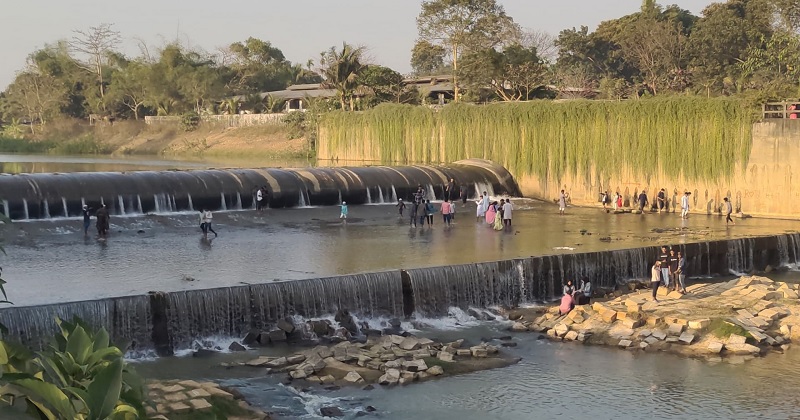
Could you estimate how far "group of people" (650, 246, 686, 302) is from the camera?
1944cm

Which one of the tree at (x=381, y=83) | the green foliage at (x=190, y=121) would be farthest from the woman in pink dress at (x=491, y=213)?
the green foliage at (x=190, y=121)

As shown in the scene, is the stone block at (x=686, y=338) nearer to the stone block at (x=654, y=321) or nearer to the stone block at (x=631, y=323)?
the stone block at (x=654, y=321)

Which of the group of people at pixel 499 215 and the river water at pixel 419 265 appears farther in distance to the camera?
the group of people at pixel 499 215

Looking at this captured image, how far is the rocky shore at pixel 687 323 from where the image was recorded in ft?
54.0

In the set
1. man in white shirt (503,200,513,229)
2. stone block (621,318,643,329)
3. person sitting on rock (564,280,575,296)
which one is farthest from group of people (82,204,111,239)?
stone block (621,318,643,329)

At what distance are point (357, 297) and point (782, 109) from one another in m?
18.9

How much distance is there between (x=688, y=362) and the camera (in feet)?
51.6

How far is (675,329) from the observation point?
670 inches

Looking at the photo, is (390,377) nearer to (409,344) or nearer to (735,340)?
(409,344)

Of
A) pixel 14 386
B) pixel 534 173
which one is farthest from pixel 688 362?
pixel 534 173

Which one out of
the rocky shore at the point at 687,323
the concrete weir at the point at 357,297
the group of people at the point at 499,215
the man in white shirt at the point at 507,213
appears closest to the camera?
the concrete weir at the point at 357,297

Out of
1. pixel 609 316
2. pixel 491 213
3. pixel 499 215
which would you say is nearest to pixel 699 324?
pixel 609 316

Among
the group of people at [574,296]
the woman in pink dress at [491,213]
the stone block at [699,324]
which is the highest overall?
the woman in pink dress at [491,213]

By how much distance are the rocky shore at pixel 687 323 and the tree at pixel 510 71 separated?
100ft
